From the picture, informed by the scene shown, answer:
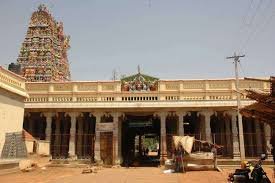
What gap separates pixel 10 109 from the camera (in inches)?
746

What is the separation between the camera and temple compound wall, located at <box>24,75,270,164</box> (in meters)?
27.1

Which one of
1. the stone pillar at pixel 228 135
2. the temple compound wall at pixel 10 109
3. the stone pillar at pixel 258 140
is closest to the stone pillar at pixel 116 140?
the temple compound wall at pixel 10 109

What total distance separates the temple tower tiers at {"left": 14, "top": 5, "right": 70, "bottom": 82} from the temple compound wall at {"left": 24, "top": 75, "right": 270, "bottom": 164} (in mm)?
19282

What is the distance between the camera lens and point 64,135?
30.3 metres

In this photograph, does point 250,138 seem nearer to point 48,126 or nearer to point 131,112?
point 131,112

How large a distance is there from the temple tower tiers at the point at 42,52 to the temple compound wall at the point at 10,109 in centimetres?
2804

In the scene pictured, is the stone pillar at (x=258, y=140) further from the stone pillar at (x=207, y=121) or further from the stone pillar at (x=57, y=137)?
the stone pillar at (x=57, y=137)

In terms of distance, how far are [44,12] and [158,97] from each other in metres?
33.5

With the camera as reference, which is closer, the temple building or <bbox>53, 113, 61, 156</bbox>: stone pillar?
the temple building

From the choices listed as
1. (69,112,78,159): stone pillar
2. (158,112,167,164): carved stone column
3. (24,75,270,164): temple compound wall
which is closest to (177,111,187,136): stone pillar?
(24,75,270,164): temple compound wall

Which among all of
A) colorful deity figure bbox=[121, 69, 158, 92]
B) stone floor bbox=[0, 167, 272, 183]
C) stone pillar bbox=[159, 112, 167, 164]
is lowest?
stone floor bbox=[0, 167, 272, 183]

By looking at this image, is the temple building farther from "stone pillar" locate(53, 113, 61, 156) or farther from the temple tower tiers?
the temple tower tiers

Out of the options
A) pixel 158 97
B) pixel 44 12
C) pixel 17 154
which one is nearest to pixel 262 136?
pixel 158 97

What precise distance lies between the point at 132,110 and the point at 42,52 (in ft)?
88.2
